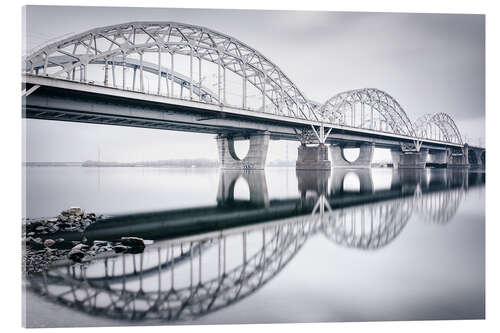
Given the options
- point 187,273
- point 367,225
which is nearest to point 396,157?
point 367,225

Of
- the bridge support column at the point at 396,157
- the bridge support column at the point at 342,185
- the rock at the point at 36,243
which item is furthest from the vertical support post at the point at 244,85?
the bridge support column at the point at 396,157

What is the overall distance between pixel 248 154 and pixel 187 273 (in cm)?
3789

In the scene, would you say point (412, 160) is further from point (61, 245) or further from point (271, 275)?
point (61, 245)

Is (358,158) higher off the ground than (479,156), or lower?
higher

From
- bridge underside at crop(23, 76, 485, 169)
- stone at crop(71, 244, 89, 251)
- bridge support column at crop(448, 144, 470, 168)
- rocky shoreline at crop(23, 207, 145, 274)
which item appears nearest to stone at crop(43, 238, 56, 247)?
rocky shoreline at crop(23, 207, 145, 274)

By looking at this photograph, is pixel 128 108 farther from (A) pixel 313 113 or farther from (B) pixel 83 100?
(A) pixel 313 113

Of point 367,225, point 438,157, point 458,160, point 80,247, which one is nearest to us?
point 80,247

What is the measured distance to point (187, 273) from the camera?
21.2 feet

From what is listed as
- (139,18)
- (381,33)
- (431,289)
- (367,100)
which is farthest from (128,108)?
(367,100)

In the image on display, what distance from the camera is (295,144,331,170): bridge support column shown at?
151 ft

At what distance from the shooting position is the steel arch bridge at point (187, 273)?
5350mm

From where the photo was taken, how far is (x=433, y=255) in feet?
26.4

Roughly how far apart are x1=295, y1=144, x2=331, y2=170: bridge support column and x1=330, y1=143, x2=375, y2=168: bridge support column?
70.6 ft
